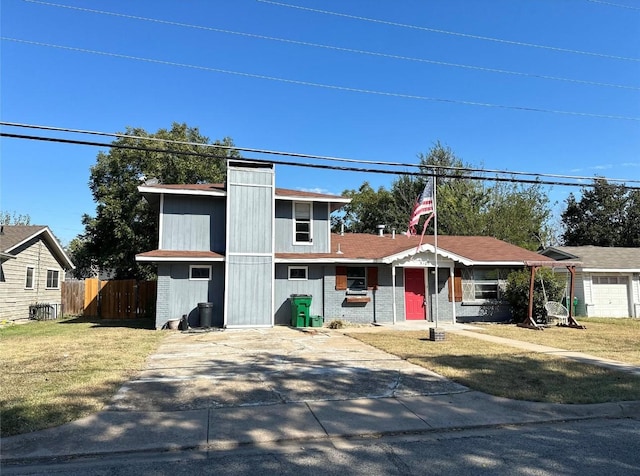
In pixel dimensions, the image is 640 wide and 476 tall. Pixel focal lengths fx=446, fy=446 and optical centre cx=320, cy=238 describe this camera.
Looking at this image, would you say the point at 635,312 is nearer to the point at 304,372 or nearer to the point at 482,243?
the point at 482,243

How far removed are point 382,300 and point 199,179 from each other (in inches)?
649

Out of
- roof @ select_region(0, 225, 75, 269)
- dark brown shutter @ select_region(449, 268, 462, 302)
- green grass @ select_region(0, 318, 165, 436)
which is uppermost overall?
roof @ select_region(0, 225, 75, 269)

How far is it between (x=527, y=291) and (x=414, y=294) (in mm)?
4600

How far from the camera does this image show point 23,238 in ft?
66.0

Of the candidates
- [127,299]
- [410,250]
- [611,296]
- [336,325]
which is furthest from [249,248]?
[611,296]

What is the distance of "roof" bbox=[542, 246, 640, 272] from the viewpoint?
22.7 metres

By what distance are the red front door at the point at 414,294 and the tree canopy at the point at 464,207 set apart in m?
14.9

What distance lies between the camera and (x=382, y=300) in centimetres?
1834

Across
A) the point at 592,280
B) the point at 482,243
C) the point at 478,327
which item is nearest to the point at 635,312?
the point at 592,280

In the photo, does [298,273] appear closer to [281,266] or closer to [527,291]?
[281,266]

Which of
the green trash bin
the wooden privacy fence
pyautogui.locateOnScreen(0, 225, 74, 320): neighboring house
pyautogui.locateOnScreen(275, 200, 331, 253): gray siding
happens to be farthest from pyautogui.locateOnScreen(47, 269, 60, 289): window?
the green trash bin

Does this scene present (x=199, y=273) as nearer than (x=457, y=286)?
Yes

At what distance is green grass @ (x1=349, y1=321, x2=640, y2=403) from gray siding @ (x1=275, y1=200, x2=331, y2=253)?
250 inches

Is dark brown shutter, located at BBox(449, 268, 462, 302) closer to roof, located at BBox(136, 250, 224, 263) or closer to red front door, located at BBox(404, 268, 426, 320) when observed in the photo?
red front door, located at BBox(404, 268, 426, 320)
